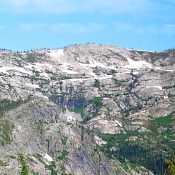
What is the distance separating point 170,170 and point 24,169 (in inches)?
2078

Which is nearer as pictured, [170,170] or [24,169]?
[170,170]

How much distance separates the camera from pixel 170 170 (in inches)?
3295

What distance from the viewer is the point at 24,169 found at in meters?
126
